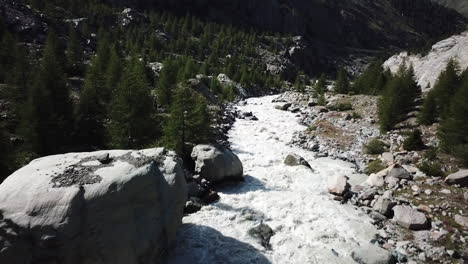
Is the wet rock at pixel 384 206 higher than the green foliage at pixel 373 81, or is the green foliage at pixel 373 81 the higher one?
the green foliage at pixel 373 81

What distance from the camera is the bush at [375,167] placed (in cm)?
2623

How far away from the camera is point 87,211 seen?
1034 centimetres

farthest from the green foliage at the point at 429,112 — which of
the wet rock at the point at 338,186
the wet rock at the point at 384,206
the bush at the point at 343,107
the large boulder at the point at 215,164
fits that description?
the large boulder at the point at 215,164

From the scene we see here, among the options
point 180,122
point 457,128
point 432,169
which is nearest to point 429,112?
point 457,128

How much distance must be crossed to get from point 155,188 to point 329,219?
38.5ft

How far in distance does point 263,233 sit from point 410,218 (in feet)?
30.4

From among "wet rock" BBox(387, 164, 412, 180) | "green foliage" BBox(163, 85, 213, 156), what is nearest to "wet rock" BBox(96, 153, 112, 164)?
"green foliage" BBox(163, 85, 213, 156)

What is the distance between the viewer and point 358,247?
622 inches

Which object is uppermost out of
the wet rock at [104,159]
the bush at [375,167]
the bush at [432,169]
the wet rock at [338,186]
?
the wet rock at [104,159]

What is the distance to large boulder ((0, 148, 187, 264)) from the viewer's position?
9703mm

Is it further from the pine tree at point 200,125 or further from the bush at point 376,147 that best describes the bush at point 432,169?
the pine tree at point 200,125

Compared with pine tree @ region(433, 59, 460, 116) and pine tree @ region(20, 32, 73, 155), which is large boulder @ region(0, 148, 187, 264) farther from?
pine tree @ region(433, 59, 460, 116)

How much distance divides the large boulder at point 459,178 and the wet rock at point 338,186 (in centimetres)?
707

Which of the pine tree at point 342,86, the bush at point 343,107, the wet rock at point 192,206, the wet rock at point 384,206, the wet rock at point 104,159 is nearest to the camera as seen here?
the wet rock at point 104,159
